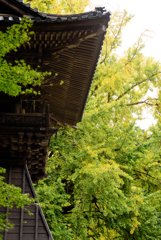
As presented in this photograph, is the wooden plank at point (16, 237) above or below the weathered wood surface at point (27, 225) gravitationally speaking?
below

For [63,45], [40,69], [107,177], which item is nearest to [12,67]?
[63,45]

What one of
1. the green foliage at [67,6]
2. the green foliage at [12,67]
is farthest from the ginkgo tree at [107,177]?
the green foliage at [12,67]

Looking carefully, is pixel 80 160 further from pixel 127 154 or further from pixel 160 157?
pixel 160 157

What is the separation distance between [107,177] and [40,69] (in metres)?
5.00

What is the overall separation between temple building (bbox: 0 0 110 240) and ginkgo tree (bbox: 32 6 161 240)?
143 inches

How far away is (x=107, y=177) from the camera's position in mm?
9109

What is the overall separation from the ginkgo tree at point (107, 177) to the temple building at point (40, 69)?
3623mm

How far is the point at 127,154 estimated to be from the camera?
1053cm

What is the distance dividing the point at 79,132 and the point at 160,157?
3.85 meters

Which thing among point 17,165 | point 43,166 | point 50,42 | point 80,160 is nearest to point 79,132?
point 80,160

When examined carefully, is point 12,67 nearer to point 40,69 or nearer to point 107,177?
point 40,69

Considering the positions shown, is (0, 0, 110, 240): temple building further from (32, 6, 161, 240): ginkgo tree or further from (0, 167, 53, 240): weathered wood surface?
(32, 6, 161, 240): ginkgo tree

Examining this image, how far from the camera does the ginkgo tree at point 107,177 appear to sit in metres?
9.58

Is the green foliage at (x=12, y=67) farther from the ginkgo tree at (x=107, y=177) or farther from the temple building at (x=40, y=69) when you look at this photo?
the ginkgo tree at (x=107, y=177)
